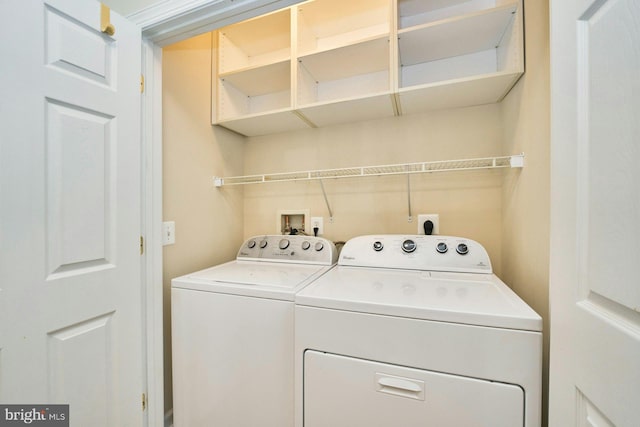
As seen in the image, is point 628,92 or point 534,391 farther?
point 534,391

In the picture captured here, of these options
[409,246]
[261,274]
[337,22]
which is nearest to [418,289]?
[409,246]

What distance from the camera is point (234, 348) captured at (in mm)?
1124

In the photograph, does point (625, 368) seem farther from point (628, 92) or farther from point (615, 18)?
point (615, 18)

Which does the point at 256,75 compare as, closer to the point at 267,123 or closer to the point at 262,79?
the point at 262,79

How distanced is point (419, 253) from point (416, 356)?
0.63 meters

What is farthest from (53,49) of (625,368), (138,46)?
(625,368)

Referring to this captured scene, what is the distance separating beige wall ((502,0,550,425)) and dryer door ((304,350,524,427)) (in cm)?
36

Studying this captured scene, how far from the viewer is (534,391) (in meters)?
0.75

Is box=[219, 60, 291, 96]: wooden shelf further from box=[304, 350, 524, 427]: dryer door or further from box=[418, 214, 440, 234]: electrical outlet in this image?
box=[304, 350, 524, 427]: dryer door

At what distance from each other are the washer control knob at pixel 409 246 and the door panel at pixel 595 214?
29.6 inches

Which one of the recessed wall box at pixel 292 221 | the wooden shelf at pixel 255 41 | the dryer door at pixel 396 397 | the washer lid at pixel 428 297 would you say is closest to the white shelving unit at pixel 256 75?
the wooden shelf at pixel 255 41

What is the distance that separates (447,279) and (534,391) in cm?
50

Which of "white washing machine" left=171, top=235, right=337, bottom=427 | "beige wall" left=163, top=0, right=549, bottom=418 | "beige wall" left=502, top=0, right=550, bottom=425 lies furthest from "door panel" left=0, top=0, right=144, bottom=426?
"beige wall" left=502, top=0, right=550, bottom=425

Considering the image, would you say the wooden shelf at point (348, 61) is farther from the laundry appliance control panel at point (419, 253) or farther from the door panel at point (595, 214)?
the laundry appliance control panel at point (419, 253)
